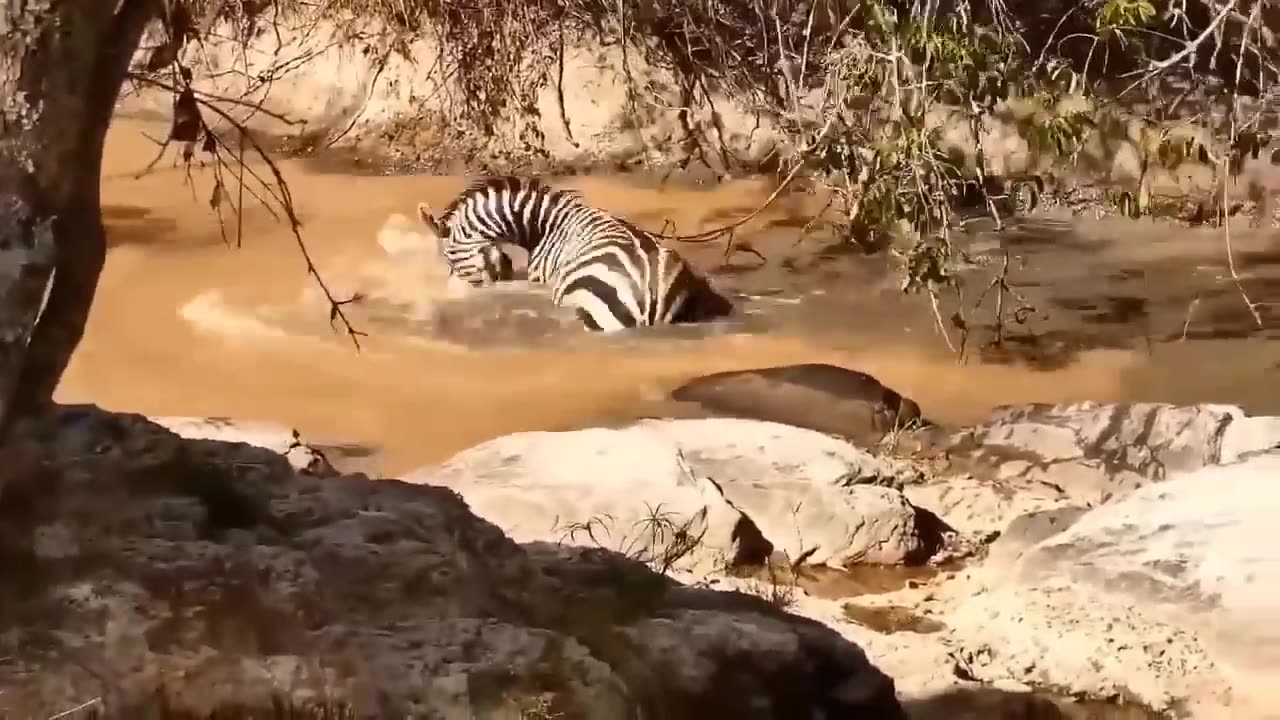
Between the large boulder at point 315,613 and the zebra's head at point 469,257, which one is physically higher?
the zebra's head at point 469,257

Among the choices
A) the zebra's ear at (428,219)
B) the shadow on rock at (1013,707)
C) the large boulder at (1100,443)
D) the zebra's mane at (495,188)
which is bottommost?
the shadow on rock at (1013,707)

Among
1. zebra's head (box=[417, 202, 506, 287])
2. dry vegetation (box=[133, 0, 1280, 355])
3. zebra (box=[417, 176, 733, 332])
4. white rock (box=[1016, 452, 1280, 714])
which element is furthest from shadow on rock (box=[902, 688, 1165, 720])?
zebra's head (box=[417, 202, 506, 287])

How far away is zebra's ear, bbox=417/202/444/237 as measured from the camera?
6.22ft

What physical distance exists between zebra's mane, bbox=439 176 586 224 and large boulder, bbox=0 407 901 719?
0.81 meters

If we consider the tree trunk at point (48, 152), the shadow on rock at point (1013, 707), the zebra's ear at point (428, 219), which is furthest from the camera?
the zebra's ear at point (428, 219)

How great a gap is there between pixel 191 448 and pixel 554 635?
0.39 meters

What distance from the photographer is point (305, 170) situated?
1.84 metres

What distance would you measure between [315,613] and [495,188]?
1.15 meters

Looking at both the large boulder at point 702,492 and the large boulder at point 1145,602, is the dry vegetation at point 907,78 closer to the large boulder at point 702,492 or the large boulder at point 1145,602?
the large boulder at point 702,492

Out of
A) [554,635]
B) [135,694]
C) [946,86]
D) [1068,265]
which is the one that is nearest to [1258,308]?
[1068,265]

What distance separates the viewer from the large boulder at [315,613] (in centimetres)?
80

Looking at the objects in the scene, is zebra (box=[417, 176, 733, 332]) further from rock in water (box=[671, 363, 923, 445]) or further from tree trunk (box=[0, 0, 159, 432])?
tree trunk (box=[0, 0, 159, 432])

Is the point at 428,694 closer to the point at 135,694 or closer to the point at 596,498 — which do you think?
the point at 135,694

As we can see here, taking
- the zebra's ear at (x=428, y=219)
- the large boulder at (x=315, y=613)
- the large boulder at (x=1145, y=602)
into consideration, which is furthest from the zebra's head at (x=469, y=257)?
the large boulder at (x=1145, y=602)
